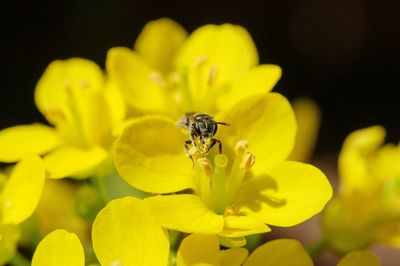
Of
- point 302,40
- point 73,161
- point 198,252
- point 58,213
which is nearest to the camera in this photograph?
point 198,252

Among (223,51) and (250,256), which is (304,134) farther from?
(250,256)

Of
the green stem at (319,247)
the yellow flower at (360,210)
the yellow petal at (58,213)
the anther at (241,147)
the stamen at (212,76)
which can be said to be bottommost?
the yellow petal at (58,213)

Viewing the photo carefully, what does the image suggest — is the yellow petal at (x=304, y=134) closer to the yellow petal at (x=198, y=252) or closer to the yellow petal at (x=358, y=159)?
the yellow petal at (x=358, y=159)

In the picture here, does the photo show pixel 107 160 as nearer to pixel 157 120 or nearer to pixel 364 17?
pixel 157 120

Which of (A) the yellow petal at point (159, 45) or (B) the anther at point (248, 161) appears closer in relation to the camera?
(B) the anther at point (248, 161)

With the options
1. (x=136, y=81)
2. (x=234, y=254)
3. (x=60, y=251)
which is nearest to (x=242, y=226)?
(x=234, y=254)

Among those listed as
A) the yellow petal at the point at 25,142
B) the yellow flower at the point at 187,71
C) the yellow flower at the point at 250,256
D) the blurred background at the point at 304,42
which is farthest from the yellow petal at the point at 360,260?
the blurred background at the point at 304,42

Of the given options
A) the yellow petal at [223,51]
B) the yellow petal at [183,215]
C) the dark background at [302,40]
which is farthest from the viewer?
the dark background at [302,40]
